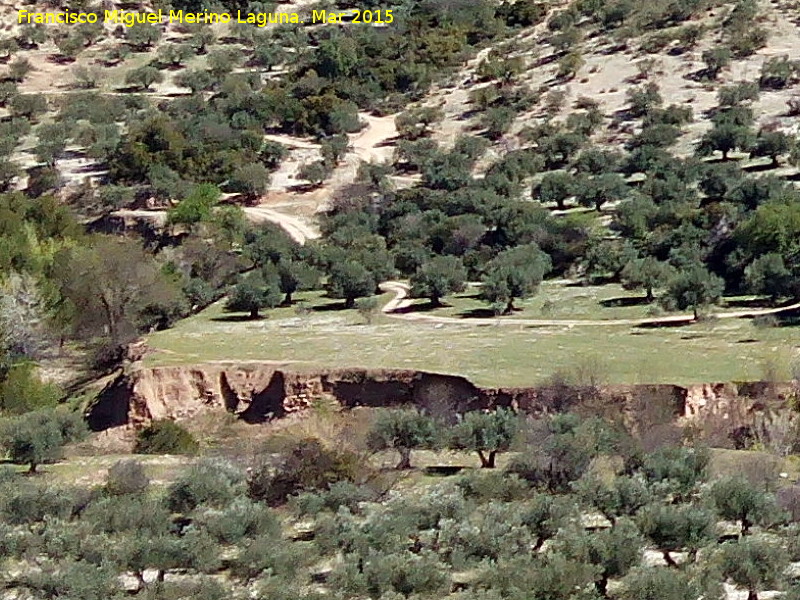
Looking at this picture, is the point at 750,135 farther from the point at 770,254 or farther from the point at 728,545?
the point at 728,545

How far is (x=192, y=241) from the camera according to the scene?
4644 cm

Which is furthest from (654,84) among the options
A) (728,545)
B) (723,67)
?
(728,545)

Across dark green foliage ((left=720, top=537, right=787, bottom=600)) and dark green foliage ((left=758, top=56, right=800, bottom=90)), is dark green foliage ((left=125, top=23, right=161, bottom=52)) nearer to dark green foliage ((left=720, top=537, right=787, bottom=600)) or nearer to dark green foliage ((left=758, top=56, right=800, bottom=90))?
dark green foliage ((left=758, top=56, right=800, bottom=90))

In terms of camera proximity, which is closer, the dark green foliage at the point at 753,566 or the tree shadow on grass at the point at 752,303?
the dark green foliage at the point at 753,566

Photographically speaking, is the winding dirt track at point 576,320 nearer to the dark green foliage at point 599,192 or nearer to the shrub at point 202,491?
the dark green foliage at point 599,192

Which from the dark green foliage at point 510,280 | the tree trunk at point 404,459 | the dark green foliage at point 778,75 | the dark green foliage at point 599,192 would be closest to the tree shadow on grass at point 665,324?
the dark green foliage at point 510,280

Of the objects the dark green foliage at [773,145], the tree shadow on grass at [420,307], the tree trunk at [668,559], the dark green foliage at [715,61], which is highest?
the dark green foliage at [715,61]

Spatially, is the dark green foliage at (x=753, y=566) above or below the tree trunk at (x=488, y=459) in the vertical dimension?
above

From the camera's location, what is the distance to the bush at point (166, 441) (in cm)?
2506

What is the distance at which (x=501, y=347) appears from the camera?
30281mm

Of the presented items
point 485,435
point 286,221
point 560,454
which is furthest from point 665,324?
point 286,221

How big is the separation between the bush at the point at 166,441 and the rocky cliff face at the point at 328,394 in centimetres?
267

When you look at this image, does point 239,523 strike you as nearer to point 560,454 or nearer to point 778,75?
point 560,454

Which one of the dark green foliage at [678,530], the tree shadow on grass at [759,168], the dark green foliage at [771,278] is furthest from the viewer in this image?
the tree shadow on grass at [759,168]
